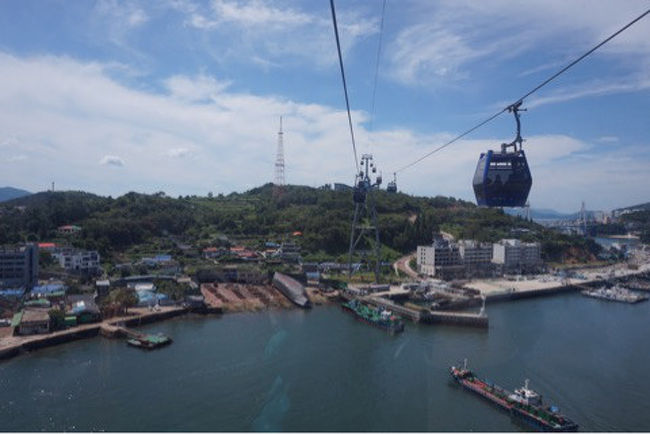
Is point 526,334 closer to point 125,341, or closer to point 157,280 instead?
point 125,341

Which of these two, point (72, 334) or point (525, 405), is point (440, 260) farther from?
point (72, 334)

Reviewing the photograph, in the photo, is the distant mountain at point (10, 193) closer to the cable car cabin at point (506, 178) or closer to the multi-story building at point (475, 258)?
the multi-story building at point (475, 258)

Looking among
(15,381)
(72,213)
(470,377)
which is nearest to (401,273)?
(470,377)

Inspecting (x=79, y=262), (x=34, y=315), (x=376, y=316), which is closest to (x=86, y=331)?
(x=34, y=315)

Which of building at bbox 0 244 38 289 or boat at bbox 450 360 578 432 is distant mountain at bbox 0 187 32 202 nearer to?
building at bbox 0 244 38 289

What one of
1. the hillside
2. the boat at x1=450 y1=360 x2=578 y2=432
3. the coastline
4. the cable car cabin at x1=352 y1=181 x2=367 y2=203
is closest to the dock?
the coastline

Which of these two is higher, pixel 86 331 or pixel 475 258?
pixel 475 258
